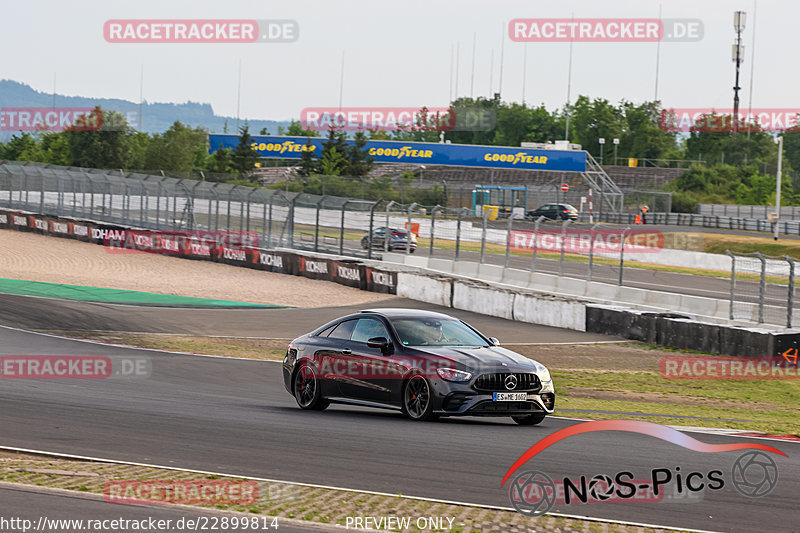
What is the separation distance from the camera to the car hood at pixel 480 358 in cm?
1065

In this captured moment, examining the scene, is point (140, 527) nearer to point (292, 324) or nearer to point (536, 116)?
point (292, 324)

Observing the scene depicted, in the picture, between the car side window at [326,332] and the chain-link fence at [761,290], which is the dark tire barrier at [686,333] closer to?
the chain-link fence at [761,290]

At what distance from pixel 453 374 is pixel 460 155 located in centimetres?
6894

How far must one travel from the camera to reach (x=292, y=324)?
22.7 m

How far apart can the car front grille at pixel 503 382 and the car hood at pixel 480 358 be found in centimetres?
6

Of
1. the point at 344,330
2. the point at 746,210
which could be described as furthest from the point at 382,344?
the point at 746,210

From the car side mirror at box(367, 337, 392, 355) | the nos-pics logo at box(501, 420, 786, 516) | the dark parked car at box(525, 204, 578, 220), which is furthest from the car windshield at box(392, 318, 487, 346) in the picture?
the dark parked car at box(525, 204, 578, 220)

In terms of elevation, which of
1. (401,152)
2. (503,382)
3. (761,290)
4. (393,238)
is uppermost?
(401,152)

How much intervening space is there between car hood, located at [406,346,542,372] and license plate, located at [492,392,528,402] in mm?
255

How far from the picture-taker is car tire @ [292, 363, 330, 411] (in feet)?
39.6

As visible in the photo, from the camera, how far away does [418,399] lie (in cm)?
1096

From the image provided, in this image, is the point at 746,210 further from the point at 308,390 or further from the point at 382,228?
the point at 308,390

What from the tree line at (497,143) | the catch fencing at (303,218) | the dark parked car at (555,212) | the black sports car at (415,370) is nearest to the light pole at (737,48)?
the tree line at (497,143)

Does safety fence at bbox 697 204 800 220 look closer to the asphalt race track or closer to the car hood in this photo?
the car hood
